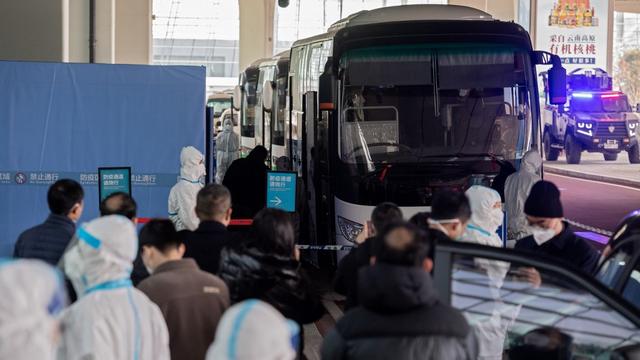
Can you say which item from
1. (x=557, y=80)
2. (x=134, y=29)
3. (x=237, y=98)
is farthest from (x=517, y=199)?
(x=134, y=29)

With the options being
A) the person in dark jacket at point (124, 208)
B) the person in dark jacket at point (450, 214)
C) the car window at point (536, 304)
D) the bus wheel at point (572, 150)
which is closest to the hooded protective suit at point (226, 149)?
the person in dark jacket at point (124, 208)

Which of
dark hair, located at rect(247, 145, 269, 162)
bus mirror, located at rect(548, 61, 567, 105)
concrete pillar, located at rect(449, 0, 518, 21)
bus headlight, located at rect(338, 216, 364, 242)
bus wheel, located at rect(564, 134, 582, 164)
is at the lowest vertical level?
bus headlight, located at rect(338, 216, 364, 242)

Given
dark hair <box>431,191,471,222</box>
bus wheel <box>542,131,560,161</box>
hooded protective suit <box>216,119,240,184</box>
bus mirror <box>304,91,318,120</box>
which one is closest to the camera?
dark hair <box>431,191,471,222</box>

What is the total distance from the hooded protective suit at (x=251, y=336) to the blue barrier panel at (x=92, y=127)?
9704mm

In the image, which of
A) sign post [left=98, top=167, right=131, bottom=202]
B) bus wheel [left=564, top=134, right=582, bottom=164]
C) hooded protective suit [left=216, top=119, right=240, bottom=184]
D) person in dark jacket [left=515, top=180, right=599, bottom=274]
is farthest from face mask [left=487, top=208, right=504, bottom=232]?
bus wheel [left=564, top=134, right=582, bottom=164]

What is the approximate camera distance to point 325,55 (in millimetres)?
15688

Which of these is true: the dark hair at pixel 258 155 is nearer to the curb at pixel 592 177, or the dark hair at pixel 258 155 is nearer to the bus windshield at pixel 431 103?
the bus windshield at pixel 431 103

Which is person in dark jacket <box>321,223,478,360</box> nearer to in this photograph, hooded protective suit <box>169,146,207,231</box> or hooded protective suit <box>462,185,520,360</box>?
hooded protective suit <box>462,185,520,360</box>

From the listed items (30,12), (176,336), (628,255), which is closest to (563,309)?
(628,255)

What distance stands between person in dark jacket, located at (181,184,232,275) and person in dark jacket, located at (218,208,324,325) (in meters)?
0.55

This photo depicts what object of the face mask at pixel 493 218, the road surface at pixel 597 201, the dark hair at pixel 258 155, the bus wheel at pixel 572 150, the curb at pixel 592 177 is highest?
the dark hair at pixel 258 155

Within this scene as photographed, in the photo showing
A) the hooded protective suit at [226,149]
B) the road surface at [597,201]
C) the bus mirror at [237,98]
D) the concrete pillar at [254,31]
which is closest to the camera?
the road surface at [597,201]

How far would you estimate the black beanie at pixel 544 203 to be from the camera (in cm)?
711

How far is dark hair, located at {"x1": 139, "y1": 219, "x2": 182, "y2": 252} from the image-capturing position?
5680mm
